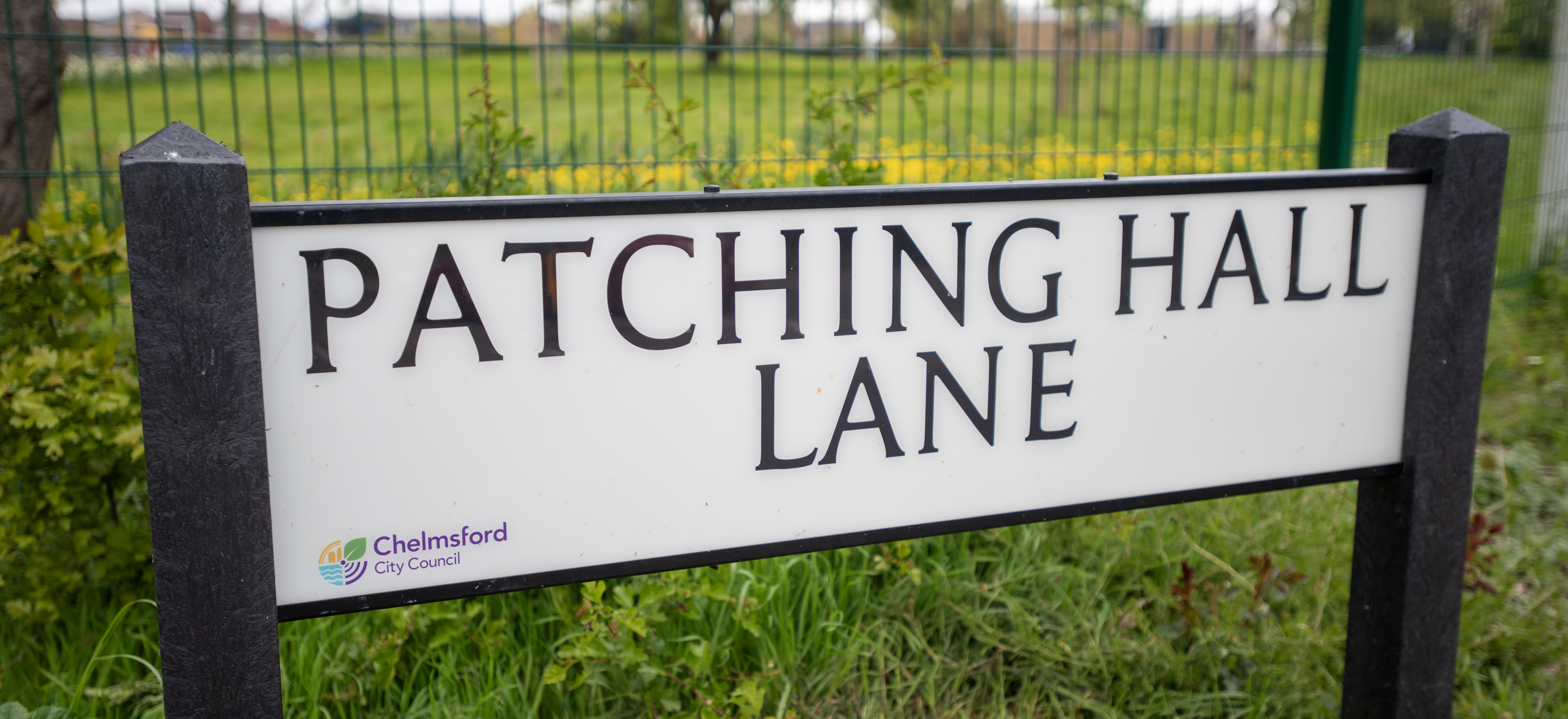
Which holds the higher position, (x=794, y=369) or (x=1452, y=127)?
(x=1452, y=127)

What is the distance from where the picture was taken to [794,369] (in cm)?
157

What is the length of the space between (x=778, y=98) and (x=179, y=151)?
9911mm

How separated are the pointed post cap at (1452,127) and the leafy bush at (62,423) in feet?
8.11

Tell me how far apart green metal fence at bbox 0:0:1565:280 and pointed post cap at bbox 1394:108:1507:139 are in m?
1.13

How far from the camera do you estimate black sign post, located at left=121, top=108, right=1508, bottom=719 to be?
1253 millimetres

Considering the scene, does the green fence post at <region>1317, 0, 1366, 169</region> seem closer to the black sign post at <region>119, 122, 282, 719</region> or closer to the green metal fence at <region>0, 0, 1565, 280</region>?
the green metal fence at <region>0, 0, 1565, 280</region>

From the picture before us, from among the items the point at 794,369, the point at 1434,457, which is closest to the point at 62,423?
the point at 794,369

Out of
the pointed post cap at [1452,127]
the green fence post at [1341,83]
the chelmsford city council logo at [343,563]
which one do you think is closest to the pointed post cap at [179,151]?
the chelmsford city council logo at [343,563]

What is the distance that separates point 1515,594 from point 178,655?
10.5 feet

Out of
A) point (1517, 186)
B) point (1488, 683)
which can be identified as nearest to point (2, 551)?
point (1488, 683)

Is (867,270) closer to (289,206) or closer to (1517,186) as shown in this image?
(289,206)

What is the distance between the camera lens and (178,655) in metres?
1.34

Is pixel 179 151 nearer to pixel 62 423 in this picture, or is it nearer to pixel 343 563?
pixel 343 563

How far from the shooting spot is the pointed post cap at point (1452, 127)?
1.82 metres
